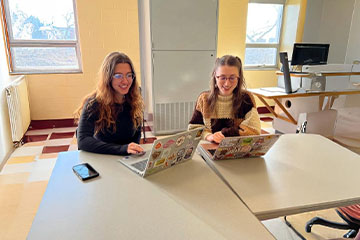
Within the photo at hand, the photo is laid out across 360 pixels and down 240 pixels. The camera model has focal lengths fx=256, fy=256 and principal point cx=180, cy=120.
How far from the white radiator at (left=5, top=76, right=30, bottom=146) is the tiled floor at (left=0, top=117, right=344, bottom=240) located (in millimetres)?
188

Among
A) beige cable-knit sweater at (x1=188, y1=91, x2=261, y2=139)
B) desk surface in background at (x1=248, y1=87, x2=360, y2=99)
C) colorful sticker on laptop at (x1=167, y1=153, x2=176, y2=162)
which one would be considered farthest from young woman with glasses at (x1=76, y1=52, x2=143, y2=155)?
desk surface in background at (x1=248, y1=87, x2=360, y2=99)

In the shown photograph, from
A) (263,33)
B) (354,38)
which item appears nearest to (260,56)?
(263,33)

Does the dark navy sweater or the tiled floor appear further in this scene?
the tiled floor

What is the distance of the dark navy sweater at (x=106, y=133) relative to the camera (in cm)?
132

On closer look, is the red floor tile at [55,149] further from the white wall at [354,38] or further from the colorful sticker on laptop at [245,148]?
the white wall at [354,38]

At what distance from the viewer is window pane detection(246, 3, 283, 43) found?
426 cm

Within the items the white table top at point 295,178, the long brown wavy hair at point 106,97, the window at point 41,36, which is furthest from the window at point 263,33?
the long brown wavy hair at point 106,97

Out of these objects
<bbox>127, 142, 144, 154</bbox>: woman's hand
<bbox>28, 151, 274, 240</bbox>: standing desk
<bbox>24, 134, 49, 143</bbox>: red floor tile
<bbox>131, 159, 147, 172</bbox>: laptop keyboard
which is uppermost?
<bbox>127, 142, 144, 154</bbox>: woman's hand

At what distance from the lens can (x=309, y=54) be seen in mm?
3045

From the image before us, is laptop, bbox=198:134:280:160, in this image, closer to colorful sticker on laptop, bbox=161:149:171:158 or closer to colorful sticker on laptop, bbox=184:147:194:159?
colorful sticker on laptop, bbox=184:147:194:159

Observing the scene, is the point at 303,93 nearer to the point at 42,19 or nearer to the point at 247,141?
the point at 247,141

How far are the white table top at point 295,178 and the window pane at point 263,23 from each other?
10.9 feet

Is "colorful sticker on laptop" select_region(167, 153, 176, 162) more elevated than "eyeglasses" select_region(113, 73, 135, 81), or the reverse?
"eyeglasses" select_region(113, 73, 135, 81)

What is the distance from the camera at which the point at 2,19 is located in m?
3.12
